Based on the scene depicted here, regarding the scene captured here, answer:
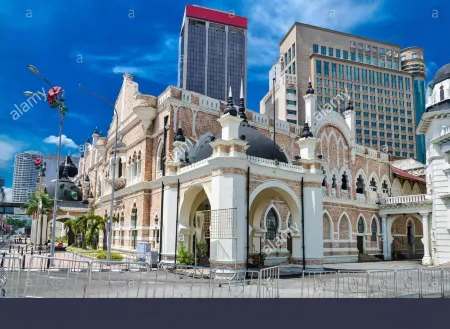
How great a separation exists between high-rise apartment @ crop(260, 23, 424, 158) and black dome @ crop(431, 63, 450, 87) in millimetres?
52388

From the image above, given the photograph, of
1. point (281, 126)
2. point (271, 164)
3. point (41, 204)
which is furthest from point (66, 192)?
Answer: point (271, 164)

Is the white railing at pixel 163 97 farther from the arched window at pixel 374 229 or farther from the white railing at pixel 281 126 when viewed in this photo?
the arched window at pixel 374 229

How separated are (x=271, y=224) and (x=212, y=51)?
12074cm

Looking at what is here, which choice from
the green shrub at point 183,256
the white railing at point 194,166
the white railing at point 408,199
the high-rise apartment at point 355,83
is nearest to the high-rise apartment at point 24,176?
the high-rise apartment at point 355,83

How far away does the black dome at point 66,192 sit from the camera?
4919cm

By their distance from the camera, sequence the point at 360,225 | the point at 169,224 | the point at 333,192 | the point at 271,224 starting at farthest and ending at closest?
the point at 360,225 → the point at 333,192 → the point at 271,224 → the point at 169,224

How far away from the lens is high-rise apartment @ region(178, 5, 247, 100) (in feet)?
436

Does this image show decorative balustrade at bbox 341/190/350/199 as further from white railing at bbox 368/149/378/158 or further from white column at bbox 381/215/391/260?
white railing at bbox 368/149/378/158

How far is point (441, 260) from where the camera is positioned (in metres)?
28.3

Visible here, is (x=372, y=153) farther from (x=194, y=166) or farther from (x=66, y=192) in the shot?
(x=66, y=192)

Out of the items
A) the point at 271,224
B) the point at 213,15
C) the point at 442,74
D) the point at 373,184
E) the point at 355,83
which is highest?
the point at 213,15

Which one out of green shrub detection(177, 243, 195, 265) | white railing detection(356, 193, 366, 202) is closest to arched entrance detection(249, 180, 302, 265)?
green shrub detection(177, 243, 195, 265)

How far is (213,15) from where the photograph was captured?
13225 cm

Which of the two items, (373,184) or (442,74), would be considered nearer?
(442,74)
